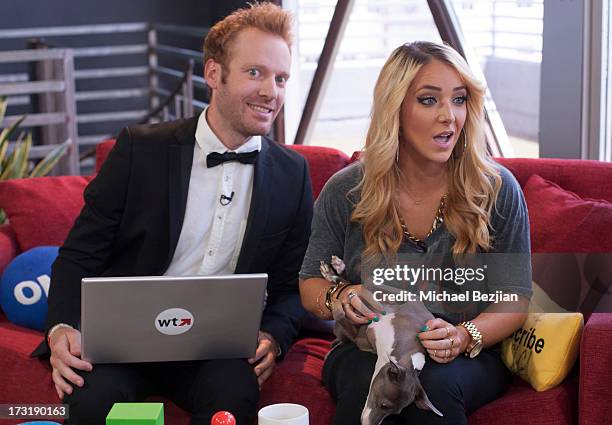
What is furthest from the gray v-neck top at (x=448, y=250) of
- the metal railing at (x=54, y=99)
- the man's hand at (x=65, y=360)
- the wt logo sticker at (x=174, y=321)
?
the metal railing at (x=54, y=99)

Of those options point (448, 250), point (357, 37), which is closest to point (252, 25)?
point (448, 250)

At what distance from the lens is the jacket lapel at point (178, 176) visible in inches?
104

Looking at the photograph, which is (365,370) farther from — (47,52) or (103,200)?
(47,52)

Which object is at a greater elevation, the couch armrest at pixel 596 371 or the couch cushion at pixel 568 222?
the couch cushion at pixel 568 222

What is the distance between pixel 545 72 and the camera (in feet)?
11.4

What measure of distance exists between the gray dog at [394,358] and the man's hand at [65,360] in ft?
2.32

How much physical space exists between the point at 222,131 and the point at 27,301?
0.84 m

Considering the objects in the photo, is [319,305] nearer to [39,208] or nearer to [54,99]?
[39,208]

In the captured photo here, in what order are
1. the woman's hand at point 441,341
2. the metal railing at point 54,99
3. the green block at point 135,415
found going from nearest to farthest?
the green block at point 135,415 < the woman's hand at point 441,341 < the metal railing at point 54,99

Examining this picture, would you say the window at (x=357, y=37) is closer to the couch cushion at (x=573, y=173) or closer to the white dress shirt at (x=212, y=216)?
the couch cushion at (x=573, y=173)

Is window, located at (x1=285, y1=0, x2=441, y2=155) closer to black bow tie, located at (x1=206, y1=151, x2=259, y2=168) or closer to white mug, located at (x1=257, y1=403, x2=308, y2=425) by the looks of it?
black bow tie, located at (x1=206, y1=151, x2=259, y2=168)

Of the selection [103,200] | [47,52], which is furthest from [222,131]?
[47,52]

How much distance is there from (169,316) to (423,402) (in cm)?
60

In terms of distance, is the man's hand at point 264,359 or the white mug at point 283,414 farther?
the man's hand at point 264,359
